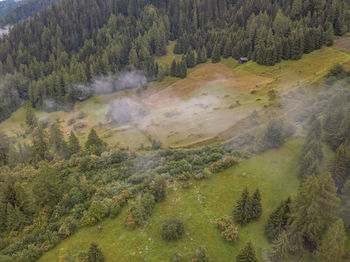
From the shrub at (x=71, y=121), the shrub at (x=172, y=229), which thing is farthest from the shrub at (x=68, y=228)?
the shrub at (x=71, y=121)

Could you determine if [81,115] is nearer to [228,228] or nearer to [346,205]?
[228,228]

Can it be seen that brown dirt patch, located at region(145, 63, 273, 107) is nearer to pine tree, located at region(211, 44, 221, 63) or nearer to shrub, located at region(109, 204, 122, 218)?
pine tree, located at region(211, 44, 221, 63)

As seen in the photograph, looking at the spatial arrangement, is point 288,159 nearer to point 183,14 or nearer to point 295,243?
point 295,243

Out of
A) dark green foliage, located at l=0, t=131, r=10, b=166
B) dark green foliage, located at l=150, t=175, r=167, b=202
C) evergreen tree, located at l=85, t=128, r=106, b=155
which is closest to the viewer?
dark green foliage, located at l=150, t=175, r=167, b=202

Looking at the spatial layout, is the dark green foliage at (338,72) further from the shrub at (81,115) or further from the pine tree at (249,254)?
the shrub at (81,115)

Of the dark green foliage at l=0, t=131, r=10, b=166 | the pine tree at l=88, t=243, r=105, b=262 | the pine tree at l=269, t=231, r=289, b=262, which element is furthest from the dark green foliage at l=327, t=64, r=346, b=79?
the dark green foliage at l=0, t=131, r=10, b=166

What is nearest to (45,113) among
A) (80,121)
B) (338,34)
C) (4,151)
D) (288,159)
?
(80,121)
